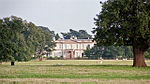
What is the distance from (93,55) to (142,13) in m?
93.6

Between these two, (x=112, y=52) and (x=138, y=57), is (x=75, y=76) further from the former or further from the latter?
(x=112, y=52)

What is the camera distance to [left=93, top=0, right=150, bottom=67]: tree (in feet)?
143

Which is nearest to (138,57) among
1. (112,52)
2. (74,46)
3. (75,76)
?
(75,76)

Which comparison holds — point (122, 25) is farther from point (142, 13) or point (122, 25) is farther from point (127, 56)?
point (127, 56)

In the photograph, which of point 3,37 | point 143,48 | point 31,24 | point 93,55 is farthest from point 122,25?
point 93,55

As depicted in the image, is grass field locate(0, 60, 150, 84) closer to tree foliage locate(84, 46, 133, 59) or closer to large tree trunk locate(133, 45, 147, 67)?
large tree trunk locate(133, 45, 147, 67)

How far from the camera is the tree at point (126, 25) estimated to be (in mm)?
43625

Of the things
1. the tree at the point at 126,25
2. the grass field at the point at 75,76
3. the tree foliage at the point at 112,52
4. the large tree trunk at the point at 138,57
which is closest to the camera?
the grass field at the point at 75,76

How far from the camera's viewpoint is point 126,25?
144 ft

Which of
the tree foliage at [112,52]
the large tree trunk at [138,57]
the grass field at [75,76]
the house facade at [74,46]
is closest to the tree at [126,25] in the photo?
the large tree trunk at [138,57]

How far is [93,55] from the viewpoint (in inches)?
5394

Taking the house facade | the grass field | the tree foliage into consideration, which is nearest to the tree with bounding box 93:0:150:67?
the grass field

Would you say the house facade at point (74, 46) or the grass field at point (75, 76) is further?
the house facade at point (74, 46)

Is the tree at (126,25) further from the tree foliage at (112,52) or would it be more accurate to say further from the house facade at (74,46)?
the house facade at (74,46)
